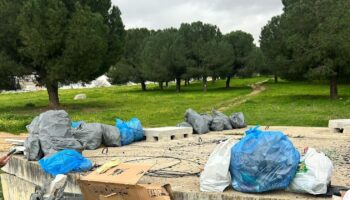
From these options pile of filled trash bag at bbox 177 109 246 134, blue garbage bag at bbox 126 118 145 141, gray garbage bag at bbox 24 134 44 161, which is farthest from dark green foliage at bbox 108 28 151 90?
gray garbage bag at bbox 24 134 44 161

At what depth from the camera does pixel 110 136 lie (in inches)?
380

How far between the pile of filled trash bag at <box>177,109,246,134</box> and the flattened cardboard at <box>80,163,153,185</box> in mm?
6264

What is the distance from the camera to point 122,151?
920 cm

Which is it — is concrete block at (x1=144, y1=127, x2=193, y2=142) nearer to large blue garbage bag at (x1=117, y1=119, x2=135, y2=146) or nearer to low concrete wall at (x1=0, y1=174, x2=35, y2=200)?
large blue garbage bag at (x1=117, y1=119, x2=135, y2=146)

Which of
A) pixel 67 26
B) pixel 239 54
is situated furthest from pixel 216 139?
pixel 239 54

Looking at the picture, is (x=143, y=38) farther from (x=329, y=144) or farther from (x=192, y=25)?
(x=329, y=144)

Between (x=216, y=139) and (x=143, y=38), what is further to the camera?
(x=143, y=38)

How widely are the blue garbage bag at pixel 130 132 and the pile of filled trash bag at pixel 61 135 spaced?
0.13 metres

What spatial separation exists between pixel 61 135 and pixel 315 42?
20.6m

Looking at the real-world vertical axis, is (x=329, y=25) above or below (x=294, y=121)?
above

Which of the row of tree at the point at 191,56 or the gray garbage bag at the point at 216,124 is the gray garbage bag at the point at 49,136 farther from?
the row of tree at the point at 191,56

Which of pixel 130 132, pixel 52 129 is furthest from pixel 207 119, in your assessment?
pixel 52 129

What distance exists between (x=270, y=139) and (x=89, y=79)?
2189cm

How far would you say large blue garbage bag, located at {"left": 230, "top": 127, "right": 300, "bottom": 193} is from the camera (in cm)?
526
